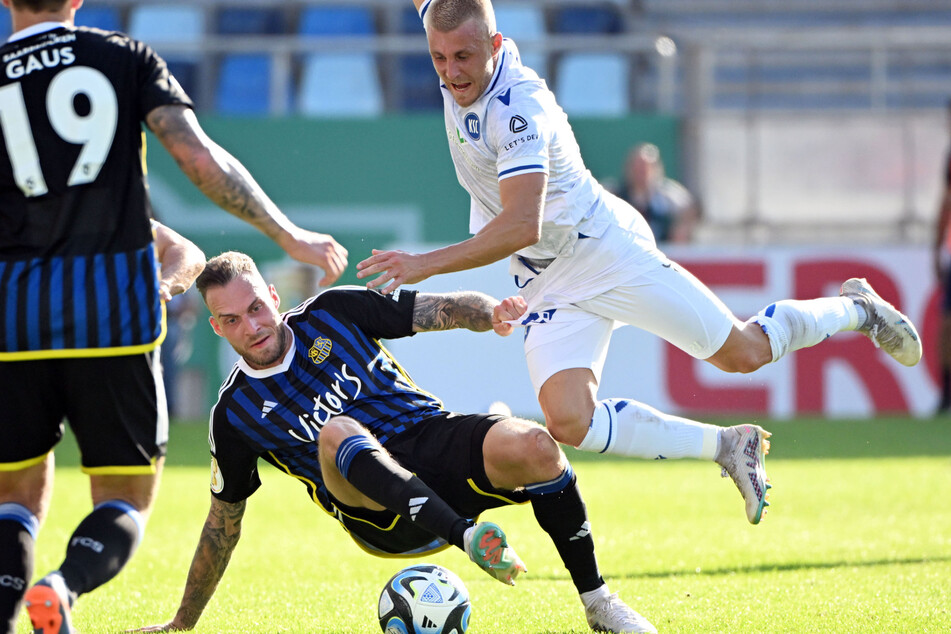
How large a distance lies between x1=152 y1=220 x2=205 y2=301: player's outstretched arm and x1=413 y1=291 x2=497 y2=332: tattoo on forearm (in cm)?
88

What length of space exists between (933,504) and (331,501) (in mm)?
4300

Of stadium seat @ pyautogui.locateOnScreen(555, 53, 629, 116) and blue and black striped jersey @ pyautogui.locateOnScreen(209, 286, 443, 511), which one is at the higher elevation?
blue and black striped jersey @ pyautogui.locateOnScreen(209, 286, 443, 511)

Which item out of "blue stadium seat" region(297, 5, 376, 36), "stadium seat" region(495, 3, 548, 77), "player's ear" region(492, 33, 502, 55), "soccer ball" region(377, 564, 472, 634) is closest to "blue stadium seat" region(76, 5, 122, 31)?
"blue stadium seat" region(297, 5, 376, 36)

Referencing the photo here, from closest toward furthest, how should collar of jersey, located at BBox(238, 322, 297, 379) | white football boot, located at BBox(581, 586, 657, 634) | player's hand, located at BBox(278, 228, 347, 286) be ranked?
player's hand, located at BBox(278, 228, 347, 286)
white football boot, located at BBox(581, 586, 657, 634)
collar of jersey, located at BBox(238, 322, 297, 379)

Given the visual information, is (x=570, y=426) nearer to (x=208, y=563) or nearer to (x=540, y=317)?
(x=540, y=317)

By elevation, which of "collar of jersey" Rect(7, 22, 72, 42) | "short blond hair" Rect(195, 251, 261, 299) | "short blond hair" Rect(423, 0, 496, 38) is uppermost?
"collar of jersey" Rect(7, 22, 72, 42)

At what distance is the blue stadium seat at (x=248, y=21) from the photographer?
47.9 feet

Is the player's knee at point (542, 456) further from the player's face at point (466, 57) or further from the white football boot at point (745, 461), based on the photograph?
the player's face at point (466, 57)

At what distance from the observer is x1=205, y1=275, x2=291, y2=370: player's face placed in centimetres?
440

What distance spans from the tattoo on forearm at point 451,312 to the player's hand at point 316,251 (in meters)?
0.67

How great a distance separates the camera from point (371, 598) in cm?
506

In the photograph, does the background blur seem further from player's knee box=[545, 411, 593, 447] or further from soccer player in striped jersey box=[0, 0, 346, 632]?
soccer player in striped jersey box=[0, 0, 346, 632]

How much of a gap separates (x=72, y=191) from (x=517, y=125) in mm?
1739

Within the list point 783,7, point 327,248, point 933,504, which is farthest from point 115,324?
point 783,7
